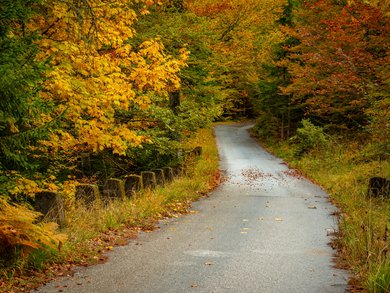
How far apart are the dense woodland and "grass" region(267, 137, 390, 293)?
3.50 ft

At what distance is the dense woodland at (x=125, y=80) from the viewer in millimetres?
6586

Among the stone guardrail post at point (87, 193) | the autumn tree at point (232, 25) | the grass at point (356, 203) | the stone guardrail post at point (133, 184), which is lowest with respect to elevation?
the grass at point (356, 203)

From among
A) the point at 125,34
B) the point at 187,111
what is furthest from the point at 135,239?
the point at 187,111

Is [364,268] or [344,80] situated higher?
[344,80]

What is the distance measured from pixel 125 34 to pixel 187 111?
6820 mm

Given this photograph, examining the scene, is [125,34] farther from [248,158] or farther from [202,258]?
[248,158]

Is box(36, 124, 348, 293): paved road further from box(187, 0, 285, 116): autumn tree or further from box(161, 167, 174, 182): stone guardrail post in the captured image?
box(187, 0, 285, 116): autumn tree

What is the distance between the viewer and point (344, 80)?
23516 millimetres

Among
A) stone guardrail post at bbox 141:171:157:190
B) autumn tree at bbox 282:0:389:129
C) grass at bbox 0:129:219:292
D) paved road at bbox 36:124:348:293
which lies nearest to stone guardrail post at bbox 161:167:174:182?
grass at bbox 0:129:219:292

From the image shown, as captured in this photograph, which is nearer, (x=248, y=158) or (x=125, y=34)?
(x=125, y=34)

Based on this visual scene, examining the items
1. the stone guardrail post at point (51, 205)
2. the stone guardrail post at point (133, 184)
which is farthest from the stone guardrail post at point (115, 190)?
the stone guardrail post at point (51, 205)

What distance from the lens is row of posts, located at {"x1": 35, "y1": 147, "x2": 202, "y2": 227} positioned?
8.35 m

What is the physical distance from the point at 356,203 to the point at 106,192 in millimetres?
6503

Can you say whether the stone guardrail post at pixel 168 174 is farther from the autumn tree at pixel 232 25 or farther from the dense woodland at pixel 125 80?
the autumn tree at pixel 232 25
